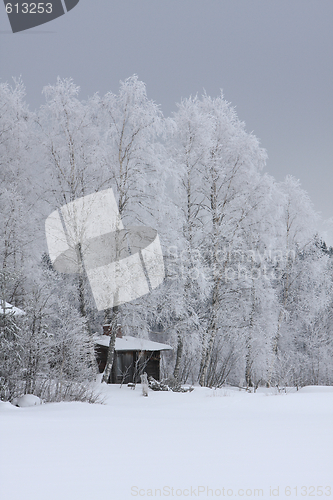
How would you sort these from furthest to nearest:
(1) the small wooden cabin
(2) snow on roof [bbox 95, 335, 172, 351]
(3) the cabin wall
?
(3) the cabin wall < (1) the small wooden cabin < (2) snow on roof [bbox 95, 335, 172, 351]

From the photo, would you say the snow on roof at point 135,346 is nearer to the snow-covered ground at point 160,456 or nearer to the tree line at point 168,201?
the tree line at point 168,201

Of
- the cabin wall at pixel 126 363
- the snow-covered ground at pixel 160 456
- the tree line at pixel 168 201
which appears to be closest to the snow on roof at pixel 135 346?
the cabin wall at pixel 126 363

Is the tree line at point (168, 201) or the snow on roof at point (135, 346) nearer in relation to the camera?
the tree line at point (168, 201)

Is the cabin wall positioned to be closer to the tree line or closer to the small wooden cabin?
the small wooden cabin

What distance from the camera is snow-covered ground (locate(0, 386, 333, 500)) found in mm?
2520

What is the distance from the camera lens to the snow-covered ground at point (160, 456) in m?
2.52

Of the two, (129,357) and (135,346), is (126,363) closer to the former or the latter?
(129,357)

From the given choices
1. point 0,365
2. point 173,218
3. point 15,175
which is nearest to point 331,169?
point 173,218

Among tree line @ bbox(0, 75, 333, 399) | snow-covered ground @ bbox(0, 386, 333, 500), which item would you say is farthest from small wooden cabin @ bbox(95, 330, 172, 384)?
snow-covered ground @ bbox(0, 386, 333, 500)

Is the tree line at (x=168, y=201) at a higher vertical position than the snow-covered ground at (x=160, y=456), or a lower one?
higher

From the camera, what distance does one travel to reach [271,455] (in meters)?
3.43

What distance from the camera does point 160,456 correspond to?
3297 millimetres

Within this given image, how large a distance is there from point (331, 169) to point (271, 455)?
17.0 meters

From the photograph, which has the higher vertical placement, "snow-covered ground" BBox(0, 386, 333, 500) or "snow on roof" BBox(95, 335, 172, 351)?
"snow on roof" BBox(95, 335, 172, 351)
